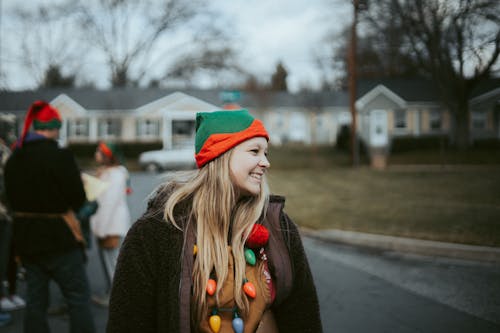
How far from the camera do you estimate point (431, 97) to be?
8.19ft

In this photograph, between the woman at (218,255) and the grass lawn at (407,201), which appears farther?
the grass lawn at (407,201)

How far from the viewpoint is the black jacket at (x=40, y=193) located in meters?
3.11

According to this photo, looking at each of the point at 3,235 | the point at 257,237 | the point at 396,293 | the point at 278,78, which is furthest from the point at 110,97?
the point at 278,78

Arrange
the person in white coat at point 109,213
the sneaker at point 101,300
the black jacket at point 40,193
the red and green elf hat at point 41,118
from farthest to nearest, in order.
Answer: the person in white coat at point 109,213, the sneaker at point 101,300, the red and green elf hat at point 41,118, the black jacket at point 40,193

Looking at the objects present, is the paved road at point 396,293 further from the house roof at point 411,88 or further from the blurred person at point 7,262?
the house roof at point 411,88

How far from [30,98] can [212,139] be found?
418cm

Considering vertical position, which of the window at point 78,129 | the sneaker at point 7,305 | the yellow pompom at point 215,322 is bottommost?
the sneaker at point 7,305

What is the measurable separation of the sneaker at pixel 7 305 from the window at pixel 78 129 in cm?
398

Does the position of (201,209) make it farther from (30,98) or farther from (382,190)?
(382,190)

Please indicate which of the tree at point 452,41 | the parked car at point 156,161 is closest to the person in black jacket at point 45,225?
the tree at point 452,41

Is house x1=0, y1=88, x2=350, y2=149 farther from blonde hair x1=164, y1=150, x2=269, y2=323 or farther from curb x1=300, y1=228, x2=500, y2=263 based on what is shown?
blonde hair x1=164, y1=150, x2=269, y2=323

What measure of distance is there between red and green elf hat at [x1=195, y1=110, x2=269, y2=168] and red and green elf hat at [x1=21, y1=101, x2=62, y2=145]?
2001 mm

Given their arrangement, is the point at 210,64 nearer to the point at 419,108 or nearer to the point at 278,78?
the point at 419,108

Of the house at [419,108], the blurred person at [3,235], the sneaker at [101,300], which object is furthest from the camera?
the sneaker at [101,300]
